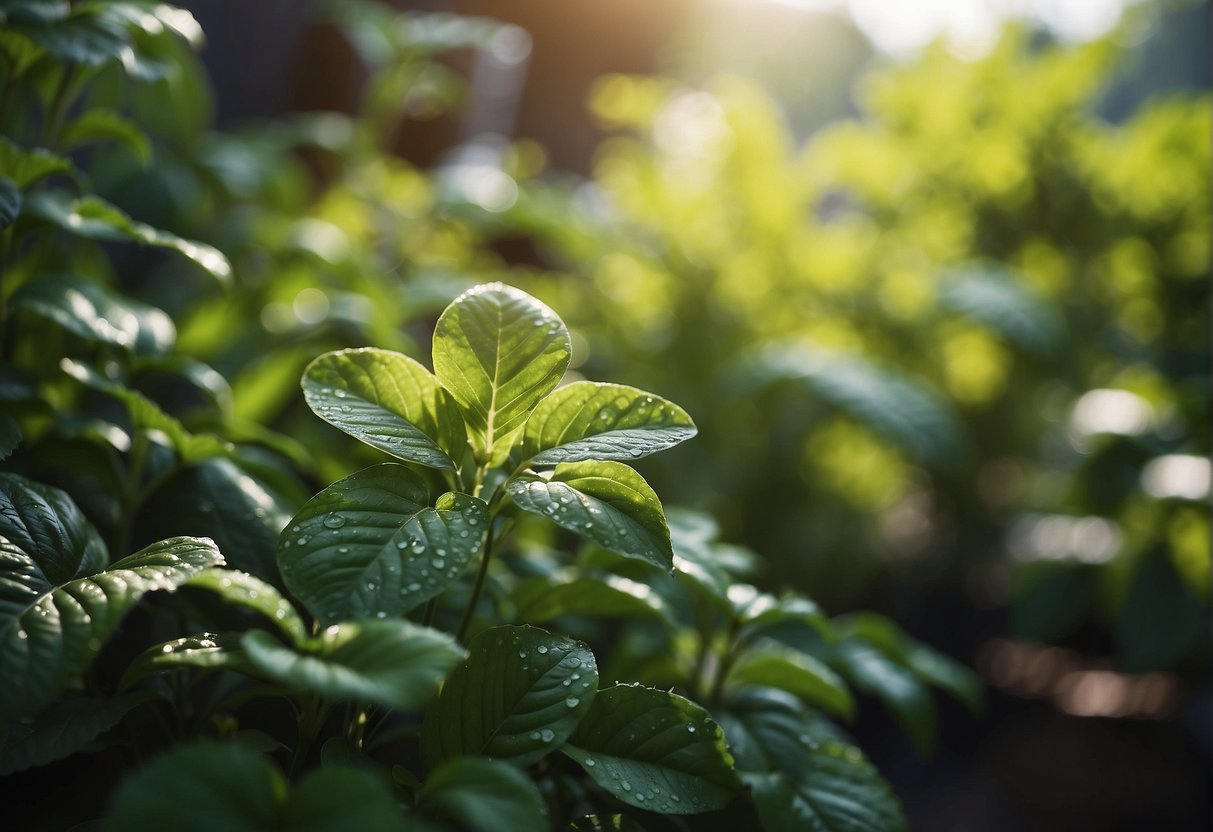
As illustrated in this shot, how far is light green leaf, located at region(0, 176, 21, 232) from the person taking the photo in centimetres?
64

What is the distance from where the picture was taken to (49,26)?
2.44 feet

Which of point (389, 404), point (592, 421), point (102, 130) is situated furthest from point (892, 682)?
point (102, 130)

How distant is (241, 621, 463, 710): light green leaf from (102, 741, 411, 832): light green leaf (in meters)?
0.04

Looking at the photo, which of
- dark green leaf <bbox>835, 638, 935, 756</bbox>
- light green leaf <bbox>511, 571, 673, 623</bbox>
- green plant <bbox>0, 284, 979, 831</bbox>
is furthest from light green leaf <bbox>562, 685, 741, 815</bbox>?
dark green leaf <bbox>835, 638, 935, 756</bbox>

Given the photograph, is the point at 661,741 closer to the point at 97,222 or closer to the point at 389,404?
the point at 389,404

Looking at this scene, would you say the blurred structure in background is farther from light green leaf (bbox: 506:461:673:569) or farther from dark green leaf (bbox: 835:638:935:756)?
light green leaf (bbox: 506:461:673:569)

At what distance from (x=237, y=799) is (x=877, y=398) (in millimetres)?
1322

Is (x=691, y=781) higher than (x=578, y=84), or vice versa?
(x=578, y=84)

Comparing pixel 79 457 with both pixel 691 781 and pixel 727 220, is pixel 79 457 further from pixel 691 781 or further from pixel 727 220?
pixel 727 220

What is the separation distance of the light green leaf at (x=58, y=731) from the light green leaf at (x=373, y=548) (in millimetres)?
174

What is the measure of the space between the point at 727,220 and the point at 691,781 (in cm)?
157

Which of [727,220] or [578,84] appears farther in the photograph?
[578,84]

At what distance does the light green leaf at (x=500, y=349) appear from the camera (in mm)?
582

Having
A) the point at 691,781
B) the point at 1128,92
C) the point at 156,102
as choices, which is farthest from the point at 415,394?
the point at 1128,92
